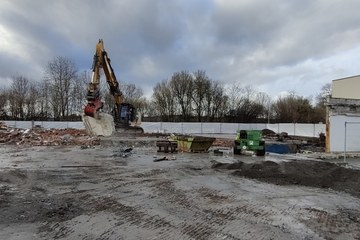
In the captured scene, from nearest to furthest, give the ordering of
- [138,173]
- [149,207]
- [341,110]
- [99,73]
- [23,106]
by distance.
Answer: [149,207] < [138,173] < [341,110] < [99,73] < [23,106]

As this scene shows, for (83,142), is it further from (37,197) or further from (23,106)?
(23,106)

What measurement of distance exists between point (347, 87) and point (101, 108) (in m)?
29.2

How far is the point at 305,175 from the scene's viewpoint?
15.5 metres

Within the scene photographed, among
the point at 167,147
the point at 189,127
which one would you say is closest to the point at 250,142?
the point at 167,147

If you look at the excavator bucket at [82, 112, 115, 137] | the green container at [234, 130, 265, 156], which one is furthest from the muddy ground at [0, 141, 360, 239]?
the excavator bucket at [82, 112, 115, 137]

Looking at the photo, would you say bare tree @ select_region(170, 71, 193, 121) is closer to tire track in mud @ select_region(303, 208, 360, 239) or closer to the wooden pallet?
the wooden pallet

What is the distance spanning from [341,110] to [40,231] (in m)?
24.7

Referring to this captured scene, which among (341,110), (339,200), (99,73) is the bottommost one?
(339,200)

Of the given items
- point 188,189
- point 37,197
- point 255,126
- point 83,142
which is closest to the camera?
point 37,197

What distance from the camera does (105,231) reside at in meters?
7.32

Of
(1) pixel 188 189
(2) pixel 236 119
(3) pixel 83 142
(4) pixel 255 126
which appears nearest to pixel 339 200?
(1) pixel 188 189

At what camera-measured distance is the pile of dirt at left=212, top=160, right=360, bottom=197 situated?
13.6m

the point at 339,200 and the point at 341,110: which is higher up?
the point at 341,110

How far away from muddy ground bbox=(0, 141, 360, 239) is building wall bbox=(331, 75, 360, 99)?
31.9 meters
